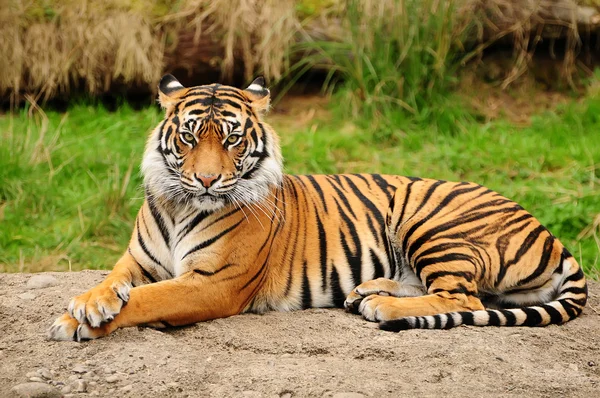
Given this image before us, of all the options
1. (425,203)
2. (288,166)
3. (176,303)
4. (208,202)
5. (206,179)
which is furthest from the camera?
(288,166)

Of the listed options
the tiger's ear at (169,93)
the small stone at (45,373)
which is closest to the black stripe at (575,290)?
the tiger's ear at (169,93)

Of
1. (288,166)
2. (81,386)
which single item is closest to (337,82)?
(288,166)

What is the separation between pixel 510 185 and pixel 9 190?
12.4ft

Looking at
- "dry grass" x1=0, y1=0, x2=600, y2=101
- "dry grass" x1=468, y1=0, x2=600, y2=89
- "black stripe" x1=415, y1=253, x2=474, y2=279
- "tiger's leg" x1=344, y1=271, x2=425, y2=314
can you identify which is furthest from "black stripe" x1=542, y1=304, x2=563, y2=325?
"dry grass" x1=468, y1=0, x2=600, y2=89

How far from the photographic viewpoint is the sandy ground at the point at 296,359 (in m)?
3.27

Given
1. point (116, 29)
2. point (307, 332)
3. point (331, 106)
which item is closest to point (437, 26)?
point (331, 106)

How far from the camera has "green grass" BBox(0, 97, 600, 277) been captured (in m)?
5.84

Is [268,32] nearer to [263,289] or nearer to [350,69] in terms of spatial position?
[350,69]

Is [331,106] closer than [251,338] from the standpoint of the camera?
No

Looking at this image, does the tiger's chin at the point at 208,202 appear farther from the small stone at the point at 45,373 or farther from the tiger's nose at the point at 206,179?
the small stone at the point at 45,373

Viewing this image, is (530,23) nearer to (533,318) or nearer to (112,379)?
(533,318)

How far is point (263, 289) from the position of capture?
4.29m

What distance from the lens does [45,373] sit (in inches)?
130

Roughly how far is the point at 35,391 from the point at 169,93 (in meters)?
1.78
